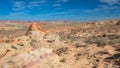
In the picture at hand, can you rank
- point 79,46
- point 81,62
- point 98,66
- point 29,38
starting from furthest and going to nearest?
point 29,38
point 79,46
point 81,62
point 98,66

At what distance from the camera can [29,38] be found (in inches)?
973

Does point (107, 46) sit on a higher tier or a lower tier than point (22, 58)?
lower

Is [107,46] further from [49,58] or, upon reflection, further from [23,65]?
[23,65]

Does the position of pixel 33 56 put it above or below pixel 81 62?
above

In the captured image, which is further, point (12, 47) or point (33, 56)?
point (12, 47)

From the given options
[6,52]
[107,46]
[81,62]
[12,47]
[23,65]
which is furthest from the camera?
[107,46]

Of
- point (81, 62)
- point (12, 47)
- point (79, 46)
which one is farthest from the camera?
point (79, 46)

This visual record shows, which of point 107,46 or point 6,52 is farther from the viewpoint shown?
point 107,46

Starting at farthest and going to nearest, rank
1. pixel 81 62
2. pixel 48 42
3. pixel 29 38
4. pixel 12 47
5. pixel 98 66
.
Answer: pixel 29 38, pixel 48 42, pixel 12 47, pixel 81 62, pixel 98 66

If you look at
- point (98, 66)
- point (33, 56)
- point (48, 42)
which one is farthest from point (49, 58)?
Answer: point (48, 42)

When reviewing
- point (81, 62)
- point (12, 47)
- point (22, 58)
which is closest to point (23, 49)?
point (12, 47)

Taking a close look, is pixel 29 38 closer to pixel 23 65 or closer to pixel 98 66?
pixel 98 66

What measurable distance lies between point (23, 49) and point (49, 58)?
5.41 meters

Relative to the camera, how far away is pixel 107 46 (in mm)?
18688
